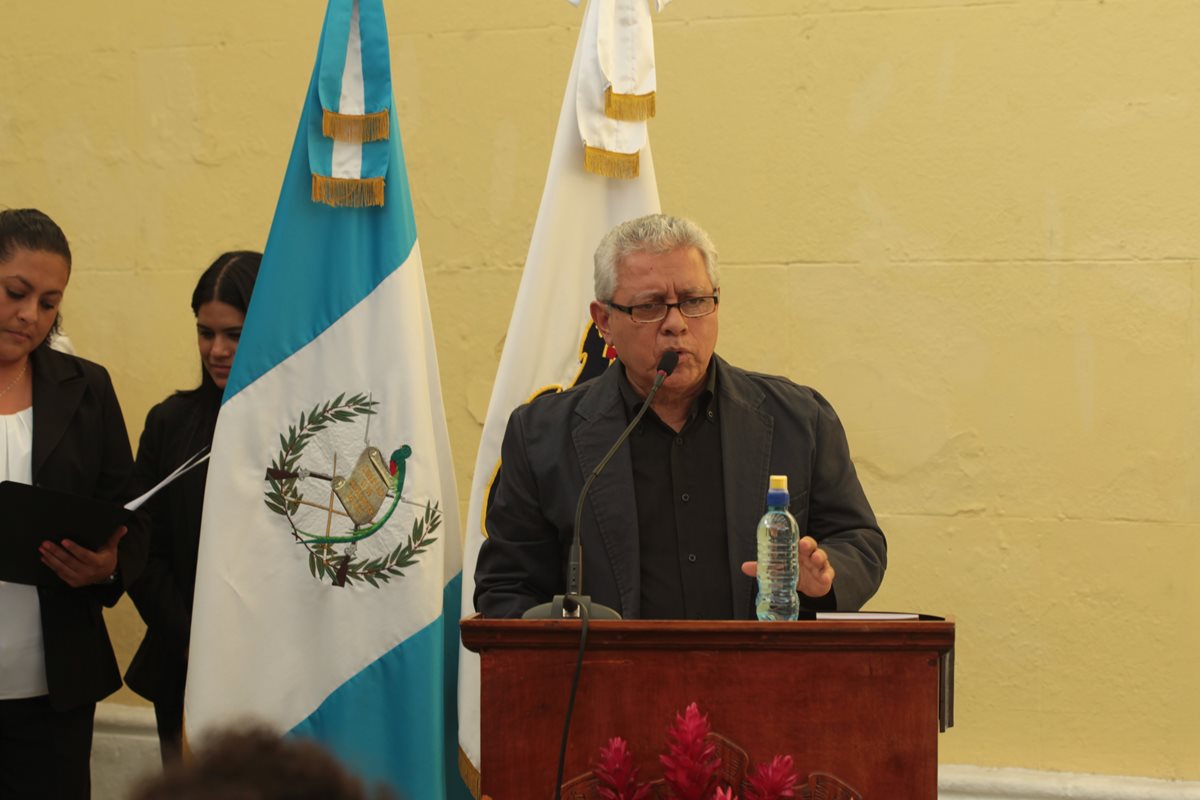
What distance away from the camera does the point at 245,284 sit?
300 centimetres

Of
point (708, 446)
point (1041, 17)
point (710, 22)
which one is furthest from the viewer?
point (710, 22)

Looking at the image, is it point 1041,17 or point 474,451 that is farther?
point 474,451

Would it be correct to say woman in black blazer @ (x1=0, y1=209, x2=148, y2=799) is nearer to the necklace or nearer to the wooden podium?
the necklace

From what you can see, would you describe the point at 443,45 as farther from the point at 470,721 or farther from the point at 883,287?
the point at 470,721

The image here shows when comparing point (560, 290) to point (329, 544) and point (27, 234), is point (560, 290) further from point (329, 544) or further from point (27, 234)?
point (27, 234)

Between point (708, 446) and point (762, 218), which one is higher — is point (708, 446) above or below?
below

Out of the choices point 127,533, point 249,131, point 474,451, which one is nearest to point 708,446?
point 127,533

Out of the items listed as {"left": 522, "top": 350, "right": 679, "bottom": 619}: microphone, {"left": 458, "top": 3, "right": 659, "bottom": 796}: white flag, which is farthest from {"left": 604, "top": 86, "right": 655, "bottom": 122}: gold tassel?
{"left": 522, "top": 350, "right": 679, "bottom": 619}: microphone

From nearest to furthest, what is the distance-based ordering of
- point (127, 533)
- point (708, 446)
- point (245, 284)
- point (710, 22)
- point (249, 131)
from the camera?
point (708, 446), point (127, 533), point (245, 284), point (710, 22), point (249, 131)

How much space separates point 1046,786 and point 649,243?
1910 mm

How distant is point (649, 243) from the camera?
88.3 inches

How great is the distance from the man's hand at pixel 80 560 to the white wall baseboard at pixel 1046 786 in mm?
2060

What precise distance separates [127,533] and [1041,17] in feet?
8.20

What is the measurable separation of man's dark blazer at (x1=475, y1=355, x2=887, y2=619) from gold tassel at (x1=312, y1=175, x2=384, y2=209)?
0.79 m
